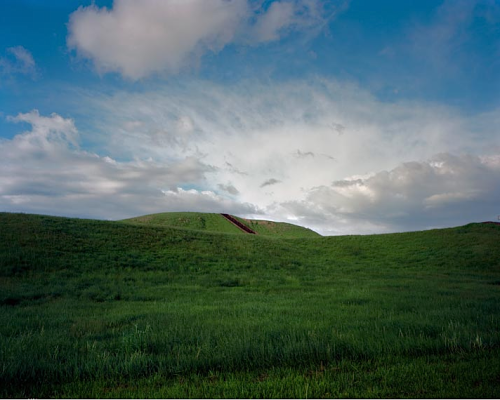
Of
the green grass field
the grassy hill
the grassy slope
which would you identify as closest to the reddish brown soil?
the grassy hill

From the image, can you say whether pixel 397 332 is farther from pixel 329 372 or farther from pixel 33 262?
pixel 33 262

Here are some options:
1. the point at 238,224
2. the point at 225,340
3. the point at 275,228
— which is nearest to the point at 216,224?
the point at 238,224

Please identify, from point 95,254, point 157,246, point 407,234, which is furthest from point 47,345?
point 407,234

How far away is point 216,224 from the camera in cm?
8262

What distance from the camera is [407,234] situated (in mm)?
51031

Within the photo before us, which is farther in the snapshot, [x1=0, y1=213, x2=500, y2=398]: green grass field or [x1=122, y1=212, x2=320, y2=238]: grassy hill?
→ [x1=122, y1=212, x2=320, y2=238]: grassy hill

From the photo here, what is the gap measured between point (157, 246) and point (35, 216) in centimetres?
1642

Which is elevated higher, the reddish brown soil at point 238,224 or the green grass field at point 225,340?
the reddish brown soil at point 238,224

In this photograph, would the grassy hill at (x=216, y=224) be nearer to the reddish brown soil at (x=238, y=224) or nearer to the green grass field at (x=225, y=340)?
the reddish brown soil at (x=238, y=224)

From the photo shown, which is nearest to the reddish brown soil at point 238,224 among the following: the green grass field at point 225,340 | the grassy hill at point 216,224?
the grassy hill at point 216,224

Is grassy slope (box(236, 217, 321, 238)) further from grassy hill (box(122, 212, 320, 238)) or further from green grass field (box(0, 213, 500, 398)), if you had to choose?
green grass field (box(0, 213, 500, 398))

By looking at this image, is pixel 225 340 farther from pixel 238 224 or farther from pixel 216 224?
pixel 238 224

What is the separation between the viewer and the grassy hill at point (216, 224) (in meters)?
78.6

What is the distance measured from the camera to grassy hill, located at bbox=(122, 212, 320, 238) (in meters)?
78.6
